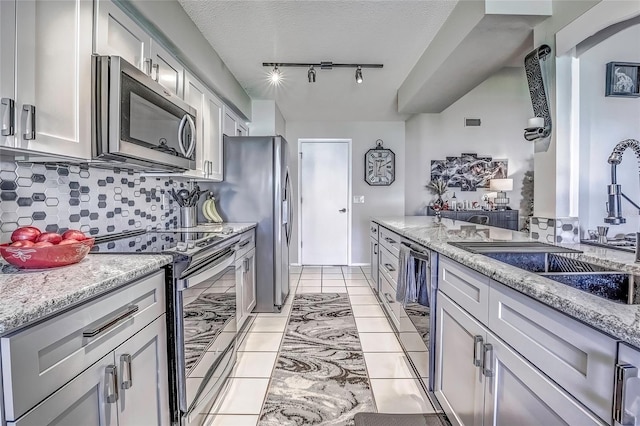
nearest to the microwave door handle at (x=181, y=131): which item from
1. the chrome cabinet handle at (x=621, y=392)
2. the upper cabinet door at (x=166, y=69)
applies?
the upper cabinet door at (x=166, y=69)

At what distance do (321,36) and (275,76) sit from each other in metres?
0.88

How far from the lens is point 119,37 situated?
5.23ft

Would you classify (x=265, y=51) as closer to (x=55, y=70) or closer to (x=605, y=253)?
(x=55, y=70)

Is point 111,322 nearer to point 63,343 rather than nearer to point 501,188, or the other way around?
point 63,343

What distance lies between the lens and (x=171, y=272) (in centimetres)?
143

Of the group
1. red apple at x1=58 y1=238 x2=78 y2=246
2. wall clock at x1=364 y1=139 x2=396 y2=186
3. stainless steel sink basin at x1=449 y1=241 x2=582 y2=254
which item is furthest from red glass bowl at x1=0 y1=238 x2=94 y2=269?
wall clock at x1=364 y1=139 x2=396 y2=186

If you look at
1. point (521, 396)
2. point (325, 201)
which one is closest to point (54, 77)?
point (521, 396)

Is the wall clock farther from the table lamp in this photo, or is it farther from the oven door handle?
the oven door handle

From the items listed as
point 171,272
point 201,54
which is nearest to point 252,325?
point 171,272

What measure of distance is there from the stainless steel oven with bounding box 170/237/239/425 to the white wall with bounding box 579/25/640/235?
2.12 metres

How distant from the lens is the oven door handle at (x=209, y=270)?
1510 millimetres

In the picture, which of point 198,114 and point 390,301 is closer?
point 198,114

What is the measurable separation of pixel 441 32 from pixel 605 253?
1.92 meters

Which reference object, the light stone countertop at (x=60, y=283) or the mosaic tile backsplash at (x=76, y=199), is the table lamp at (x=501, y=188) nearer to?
the mosaic tile backsplash at (x=76, y=199)
